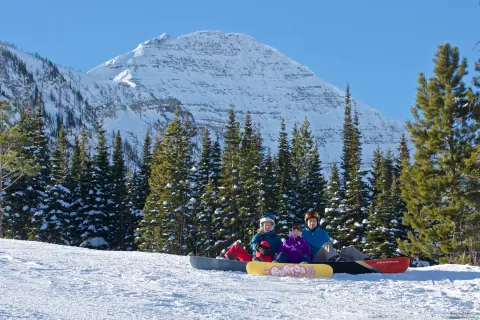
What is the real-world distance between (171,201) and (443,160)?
2364cm

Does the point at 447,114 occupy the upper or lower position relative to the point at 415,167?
upper

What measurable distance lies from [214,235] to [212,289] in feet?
107

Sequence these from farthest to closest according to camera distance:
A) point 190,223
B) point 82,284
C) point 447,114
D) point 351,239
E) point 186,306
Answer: point 190,223 < point 351,239 < point 447,114 < point 82,284 < point 186,306

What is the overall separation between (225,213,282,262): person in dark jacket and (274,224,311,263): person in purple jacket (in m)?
0.31

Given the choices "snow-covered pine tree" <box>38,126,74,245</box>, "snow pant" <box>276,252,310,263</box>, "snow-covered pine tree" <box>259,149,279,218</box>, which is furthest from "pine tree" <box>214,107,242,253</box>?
"snow pant" <box>276,252,310,263</box>

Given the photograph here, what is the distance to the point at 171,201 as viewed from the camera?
4138cm

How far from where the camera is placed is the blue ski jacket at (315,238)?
12.0 m

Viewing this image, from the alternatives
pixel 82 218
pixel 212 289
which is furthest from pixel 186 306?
pixel 82 218

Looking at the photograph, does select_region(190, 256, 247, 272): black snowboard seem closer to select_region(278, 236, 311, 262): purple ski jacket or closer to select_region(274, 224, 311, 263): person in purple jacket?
select_region(274, 224, 311, 263): person in purple jacket

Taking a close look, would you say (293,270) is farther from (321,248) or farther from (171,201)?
(171,201)

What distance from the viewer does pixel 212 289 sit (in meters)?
8.18

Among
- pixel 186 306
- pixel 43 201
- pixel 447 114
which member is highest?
pixel 447 114

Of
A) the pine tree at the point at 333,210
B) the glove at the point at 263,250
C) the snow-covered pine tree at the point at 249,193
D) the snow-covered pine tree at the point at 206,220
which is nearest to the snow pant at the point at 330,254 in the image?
the glove at the point at 263,250

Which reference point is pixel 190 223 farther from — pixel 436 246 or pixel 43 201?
pixel 436 246
